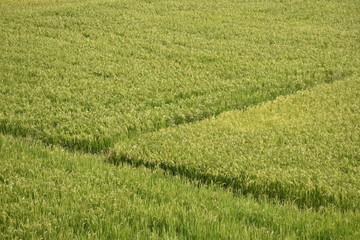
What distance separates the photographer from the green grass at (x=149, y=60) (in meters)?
10.3

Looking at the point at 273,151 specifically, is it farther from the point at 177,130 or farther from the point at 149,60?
the point at 149,60

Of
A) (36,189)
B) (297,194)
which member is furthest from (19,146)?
(297,194)

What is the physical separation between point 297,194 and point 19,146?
4115 mm

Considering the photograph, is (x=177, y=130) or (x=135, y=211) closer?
(x=135, y=211)

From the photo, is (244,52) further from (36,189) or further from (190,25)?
(36,189)

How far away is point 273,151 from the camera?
8227mm

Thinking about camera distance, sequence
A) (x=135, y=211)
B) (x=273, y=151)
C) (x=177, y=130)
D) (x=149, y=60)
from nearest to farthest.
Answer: (x=135, y=211), (x=273, y=151), (x=177, y=130), (x=149, y=60)

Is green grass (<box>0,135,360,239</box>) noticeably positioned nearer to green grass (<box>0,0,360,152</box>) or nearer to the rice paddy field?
the rice paddy field

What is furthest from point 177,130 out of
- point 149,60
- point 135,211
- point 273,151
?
point 149,60

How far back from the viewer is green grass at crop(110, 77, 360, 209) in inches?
274

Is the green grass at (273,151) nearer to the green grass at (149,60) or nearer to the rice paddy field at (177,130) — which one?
the rice paddy field at (177,130)

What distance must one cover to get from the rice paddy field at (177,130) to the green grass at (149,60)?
47mm

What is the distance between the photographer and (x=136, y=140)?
9.02 meters

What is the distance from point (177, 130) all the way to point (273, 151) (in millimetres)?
1811
